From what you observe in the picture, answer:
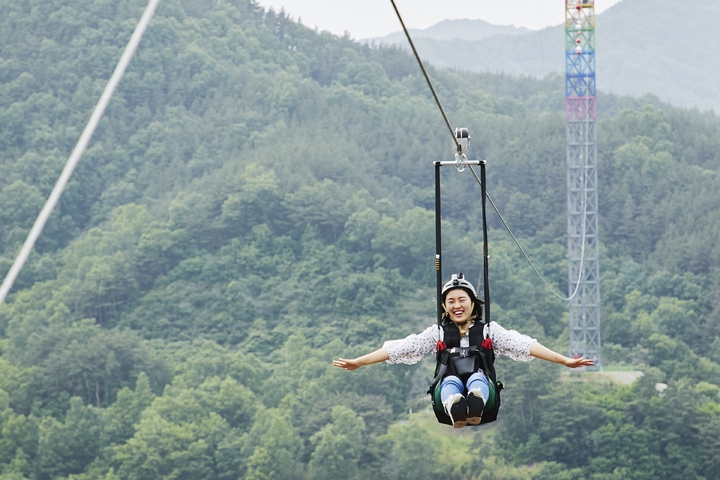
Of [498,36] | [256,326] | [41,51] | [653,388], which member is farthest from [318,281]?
[498,36]

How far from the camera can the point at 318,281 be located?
81.7m

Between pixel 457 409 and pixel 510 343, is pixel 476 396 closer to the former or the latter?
pixel 457 409

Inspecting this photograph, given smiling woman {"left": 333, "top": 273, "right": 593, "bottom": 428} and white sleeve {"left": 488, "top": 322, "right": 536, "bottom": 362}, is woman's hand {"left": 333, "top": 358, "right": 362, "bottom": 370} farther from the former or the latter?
white sleeve {"left": 488, "top": 322, "right": 536, "bottom": 362}

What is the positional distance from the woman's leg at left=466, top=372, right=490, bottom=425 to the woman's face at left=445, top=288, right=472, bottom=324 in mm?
415

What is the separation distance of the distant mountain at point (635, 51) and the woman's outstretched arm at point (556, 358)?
425 feet

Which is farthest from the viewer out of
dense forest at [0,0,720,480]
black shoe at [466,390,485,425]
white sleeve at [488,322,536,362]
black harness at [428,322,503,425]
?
dense forest at [0,0,720,480]

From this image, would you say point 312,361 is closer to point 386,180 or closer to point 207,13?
point 386,180

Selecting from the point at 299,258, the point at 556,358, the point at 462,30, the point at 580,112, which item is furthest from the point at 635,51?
the point at 556,358

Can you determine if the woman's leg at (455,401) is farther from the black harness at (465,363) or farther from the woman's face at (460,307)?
the woman's face at (460,307)

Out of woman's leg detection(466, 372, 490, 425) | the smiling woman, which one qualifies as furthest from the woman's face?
woman's leg detection(466, 372, 490, 425)

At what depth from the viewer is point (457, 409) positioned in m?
6.76

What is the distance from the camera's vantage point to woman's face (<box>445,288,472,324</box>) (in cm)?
732

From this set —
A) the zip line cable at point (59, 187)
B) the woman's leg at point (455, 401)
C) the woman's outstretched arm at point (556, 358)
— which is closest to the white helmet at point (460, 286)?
the woman's outstretched arm at point (556, 358)

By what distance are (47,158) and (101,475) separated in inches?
1358
